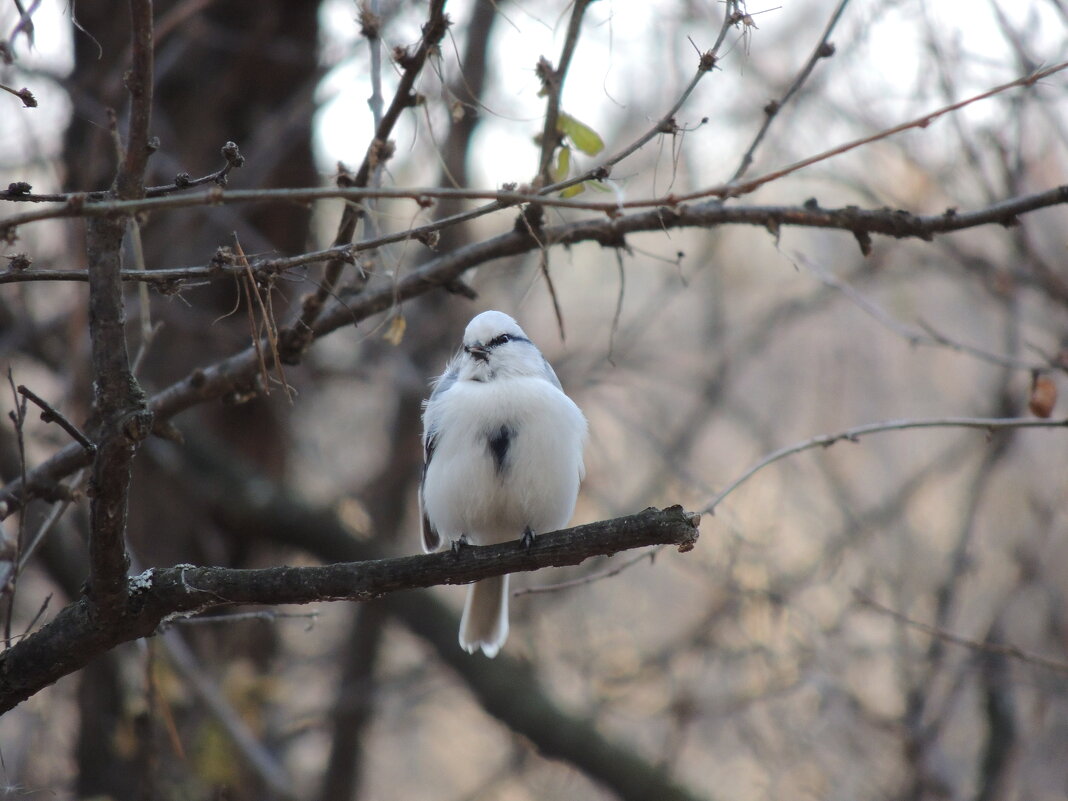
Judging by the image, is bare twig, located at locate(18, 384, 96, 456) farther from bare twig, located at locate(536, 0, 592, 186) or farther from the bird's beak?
the bird's beak

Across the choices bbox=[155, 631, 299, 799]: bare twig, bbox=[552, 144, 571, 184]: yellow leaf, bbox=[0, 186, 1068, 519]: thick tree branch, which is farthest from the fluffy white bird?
bbox=[155, 631, 299, 799]: bare twig

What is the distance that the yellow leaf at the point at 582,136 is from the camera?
2.58m

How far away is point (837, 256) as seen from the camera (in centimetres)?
779

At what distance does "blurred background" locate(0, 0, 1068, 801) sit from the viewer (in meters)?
4.73

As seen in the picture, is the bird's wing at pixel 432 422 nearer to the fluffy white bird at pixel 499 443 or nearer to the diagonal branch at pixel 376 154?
the fluffy white bird at pixel 499 443

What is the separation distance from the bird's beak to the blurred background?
0.67 meters

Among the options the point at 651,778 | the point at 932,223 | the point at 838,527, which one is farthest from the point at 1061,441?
the point at 932,223

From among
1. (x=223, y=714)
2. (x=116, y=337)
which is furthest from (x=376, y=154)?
(x=223, y=714)

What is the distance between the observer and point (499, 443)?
325 centimetres

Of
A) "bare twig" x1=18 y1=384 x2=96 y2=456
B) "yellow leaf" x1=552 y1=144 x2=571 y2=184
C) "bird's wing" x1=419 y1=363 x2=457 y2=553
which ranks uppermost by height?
"yellow leaf" x1=552 y1=144 x2=571 y2=184

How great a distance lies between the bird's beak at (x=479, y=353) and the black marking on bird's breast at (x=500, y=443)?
1.21 feet

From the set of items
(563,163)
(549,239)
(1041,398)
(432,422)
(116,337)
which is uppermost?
(563,163)

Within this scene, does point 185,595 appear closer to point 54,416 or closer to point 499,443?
point 54,416

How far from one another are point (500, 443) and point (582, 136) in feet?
3.60
